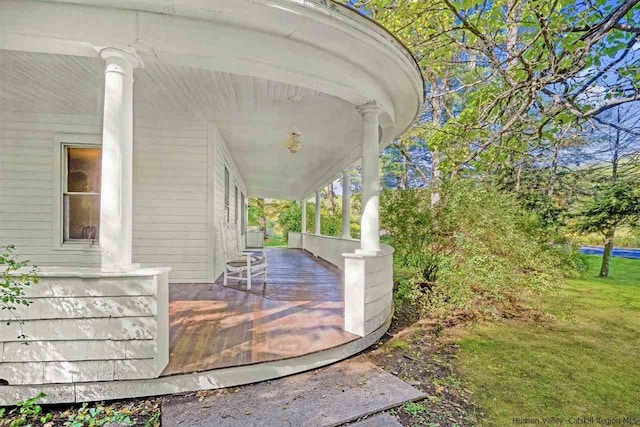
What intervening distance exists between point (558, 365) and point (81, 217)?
21.1 feet

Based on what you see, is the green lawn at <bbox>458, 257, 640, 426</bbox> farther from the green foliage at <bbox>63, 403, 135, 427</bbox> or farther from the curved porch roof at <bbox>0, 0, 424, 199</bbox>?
the curved porch roof at <bbox>0, 0, 424, 199</bbox>

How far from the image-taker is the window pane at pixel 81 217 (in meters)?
4.71

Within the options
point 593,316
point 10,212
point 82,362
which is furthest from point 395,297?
point 10,212

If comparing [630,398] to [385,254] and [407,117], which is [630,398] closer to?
[385,254]

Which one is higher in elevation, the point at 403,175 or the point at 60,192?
the point at 403,175

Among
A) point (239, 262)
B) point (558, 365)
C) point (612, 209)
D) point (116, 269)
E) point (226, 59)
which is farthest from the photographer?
point (612, 209)

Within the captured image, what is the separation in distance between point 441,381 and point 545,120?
4.04 meters

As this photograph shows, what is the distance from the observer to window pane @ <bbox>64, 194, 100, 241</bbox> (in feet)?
15.5

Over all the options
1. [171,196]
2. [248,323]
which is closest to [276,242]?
[171,196]

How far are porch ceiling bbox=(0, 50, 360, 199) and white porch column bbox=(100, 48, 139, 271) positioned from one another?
3.29 feet

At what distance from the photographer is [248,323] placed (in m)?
3.36

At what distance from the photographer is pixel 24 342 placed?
2.17 meters

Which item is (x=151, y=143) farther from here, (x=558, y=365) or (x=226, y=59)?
(x=558, y=365)

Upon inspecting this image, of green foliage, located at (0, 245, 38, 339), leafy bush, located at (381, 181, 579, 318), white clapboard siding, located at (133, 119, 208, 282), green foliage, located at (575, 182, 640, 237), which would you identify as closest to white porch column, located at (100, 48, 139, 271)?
green foliage, located at (0, 245, 38, 339)
